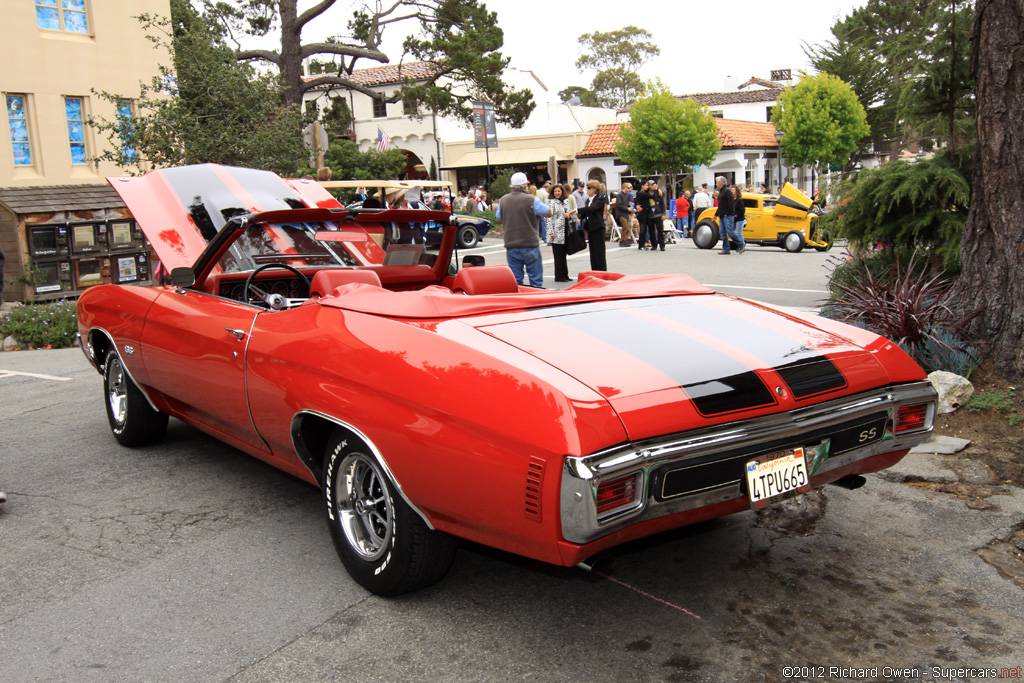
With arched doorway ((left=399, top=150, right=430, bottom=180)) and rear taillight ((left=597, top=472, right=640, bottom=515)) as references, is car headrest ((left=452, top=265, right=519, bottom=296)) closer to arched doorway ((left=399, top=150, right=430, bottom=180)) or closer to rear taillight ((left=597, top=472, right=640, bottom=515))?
rear taillight ((left=597, top=472, right=640, bottom=515))

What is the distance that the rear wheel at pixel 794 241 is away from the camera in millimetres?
20452

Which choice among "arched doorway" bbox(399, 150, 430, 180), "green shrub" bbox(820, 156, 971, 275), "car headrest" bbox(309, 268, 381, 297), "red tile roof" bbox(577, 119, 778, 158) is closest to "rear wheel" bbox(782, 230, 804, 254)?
"green shrub" bbox(820, 156, 971, 275)

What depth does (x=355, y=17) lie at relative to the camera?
28.5 m

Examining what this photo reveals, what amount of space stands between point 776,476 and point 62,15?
2066 centimetres

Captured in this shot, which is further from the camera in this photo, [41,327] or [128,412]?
[41,327]

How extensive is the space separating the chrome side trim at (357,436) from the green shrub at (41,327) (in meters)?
9.64

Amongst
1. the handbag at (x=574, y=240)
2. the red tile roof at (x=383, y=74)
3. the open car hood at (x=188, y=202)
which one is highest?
the red tile roof at (x=383, y=74)

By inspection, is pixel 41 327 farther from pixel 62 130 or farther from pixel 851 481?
pixel 851 481

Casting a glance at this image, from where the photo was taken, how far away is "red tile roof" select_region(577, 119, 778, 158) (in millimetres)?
45656

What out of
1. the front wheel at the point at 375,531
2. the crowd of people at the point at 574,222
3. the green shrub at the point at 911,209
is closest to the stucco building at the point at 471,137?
the crowd of people at the point at 574,222

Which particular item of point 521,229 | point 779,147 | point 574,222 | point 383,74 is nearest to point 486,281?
point 521,229

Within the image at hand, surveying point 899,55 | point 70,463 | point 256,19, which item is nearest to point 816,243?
point 899,55

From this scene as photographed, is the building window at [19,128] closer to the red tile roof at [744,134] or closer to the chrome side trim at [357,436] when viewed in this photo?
the chrome side trim at [357,436]

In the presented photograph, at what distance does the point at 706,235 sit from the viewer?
2102 cm
